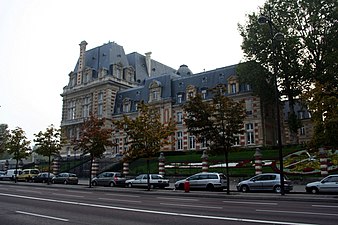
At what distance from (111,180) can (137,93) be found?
31.3 metres

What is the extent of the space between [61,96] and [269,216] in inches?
2763

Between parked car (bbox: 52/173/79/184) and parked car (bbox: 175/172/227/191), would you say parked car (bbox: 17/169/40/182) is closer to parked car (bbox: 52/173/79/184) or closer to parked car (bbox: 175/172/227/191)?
parked car (bbox: 52/173/79/184)

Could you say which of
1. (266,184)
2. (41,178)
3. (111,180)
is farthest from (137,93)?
(266,184)

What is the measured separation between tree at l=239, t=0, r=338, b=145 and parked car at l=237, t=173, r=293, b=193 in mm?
17389

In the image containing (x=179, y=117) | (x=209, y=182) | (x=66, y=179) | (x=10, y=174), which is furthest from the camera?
(x=179, y=117)

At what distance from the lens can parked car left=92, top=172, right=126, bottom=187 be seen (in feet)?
113

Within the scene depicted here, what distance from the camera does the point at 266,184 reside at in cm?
2411

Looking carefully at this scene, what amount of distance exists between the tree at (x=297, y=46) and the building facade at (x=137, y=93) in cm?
763

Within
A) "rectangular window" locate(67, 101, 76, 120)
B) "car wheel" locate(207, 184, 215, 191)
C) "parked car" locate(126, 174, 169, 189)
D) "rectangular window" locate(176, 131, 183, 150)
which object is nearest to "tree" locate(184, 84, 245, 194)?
"car wheel" locate(207, 184, 215, 191)

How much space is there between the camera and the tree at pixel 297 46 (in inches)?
1505

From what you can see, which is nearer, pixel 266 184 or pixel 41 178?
pixel 266 184

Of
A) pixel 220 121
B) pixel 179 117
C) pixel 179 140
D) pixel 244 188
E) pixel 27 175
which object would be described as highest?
pixel 179 117

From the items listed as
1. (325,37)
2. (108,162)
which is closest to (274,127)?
(325,37)

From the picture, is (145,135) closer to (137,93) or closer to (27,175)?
(27,175)
